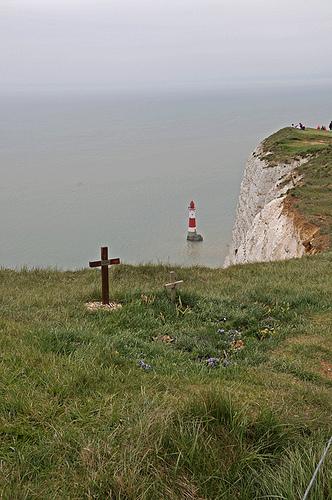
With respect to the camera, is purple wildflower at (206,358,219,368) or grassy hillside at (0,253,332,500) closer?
grassy hillside at (0,253,332,500)

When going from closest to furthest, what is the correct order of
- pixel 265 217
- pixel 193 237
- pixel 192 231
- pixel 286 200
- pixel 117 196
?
pixel 286 200 → pixel 265 217 → pixel 192 231 → pixel 193 237 → pixel 117 196

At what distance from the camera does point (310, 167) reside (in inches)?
1147

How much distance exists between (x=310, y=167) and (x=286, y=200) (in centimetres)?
681

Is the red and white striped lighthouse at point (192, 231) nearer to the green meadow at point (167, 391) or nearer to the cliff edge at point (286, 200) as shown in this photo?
the cliff edge at point (286, 200)

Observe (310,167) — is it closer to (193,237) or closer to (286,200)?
(286,200)

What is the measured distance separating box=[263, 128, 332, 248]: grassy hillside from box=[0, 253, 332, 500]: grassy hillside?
29.3 feet

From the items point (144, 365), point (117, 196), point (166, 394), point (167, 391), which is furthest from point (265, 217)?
point (117, 196)

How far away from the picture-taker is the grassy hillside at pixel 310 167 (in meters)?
20.0

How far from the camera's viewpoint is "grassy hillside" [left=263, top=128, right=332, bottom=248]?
2003cm

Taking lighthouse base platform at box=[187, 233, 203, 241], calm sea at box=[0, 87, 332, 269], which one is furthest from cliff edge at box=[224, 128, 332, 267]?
calm sea at box=[0, 87, 332, 269]

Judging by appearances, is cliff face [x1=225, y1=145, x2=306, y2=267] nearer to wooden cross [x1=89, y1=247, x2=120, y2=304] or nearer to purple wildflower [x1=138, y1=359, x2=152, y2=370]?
wooden cross [x1=89, y1=247, x2=120, y2=304]

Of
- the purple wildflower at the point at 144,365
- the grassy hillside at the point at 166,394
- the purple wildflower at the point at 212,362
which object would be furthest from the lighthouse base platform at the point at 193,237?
the purple wildflower at the point at 144,365

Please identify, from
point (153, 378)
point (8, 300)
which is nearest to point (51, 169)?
point (8, 300)

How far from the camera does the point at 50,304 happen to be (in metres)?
10.2
